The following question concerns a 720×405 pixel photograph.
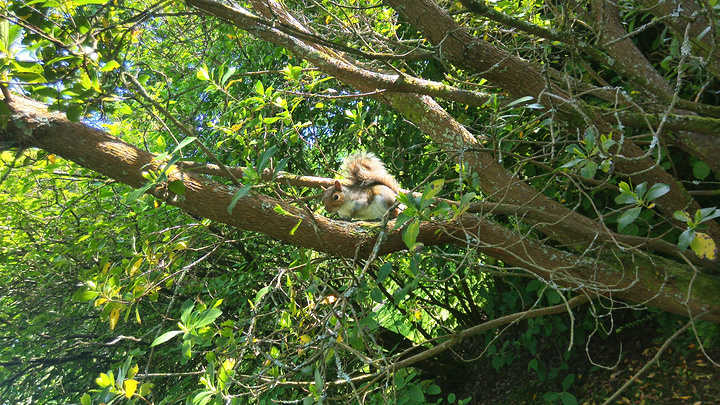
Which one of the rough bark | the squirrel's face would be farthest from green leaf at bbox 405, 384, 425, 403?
the squirrel's face

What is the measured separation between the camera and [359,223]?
7.88 ft

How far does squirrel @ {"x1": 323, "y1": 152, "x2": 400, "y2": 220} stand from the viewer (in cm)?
331

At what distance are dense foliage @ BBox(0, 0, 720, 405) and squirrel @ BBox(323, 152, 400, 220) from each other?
207 millimetres

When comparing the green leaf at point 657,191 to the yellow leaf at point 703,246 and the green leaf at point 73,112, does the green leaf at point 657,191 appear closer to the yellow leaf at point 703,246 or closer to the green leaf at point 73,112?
the yellow leaf at point 703,246

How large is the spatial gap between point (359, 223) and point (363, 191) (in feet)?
3.30

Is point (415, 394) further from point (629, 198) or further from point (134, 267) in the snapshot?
point (134, 267)

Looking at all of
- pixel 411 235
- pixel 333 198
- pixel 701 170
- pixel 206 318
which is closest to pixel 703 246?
pixel 701 170

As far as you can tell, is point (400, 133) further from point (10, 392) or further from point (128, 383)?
point (10, 392)

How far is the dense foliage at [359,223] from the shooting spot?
1691mm

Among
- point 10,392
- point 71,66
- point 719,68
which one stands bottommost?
point 10,392

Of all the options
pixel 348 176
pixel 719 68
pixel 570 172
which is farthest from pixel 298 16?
pixel 719 68

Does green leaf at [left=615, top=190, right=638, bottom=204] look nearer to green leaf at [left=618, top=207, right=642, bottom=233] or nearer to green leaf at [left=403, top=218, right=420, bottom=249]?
green leaf at [left=618, top=207, right=642, bottom=233]

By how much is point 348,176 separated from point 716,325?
8.03 feet

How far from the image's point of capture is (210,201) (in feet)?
6.54
